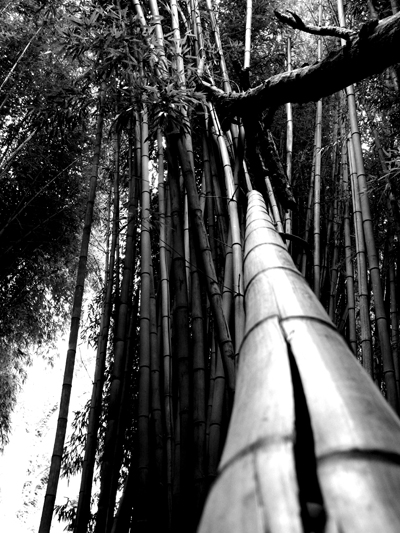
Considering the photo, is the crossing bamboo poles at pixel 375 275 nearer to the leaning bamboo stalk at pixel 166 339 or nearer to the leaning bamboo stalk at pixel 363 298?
the leaning bamboo stalk at pixel 363 298

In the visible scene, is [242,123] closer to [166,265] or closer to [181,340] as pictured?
[166,265]

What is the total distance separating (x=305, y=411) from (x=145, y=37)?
7.74 feet

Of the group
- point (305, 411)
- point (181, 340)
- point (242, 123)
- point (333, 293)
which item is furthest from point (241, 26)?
point (305, 411)

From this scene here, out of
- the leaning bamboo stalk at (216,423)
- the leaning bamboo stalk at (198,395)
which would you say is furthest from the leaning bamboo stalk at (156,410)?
the leaning bamboo stalk at (216,423)

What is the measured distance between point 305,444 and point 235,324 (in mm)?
1314

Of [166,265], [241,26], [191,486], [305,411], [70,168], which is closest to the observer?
[305,411]

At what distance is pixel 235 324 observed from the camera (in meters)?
1.84

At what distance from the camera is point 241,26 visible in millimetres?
4613

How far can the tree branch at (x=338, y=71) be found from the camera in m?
1.64

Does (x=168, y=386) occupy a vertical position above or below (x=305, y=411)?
above

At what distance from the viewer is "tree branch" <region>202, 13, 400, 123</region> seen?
1.64 metres

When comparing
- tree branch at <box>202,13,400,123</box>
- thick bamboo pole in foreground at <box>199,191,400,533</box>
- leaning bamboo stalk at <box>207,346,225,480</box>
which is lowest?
thick bamboo pole in foreground at <box>199,191,400,533</box>

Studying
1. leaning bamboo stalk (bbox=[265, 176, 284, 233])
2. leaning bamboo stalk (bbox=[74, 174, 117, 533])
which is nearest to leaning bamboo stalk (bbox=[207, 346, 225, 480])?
leaning bamboo stalk (bbox=[74, 174, 117, 533])

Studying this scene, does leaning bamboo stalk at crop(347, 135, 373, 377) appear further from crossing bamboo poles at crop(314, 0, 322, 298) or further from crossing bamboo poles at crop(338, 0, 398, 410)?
crossing bamboo poles at crop(314, 0, 322, 298)
